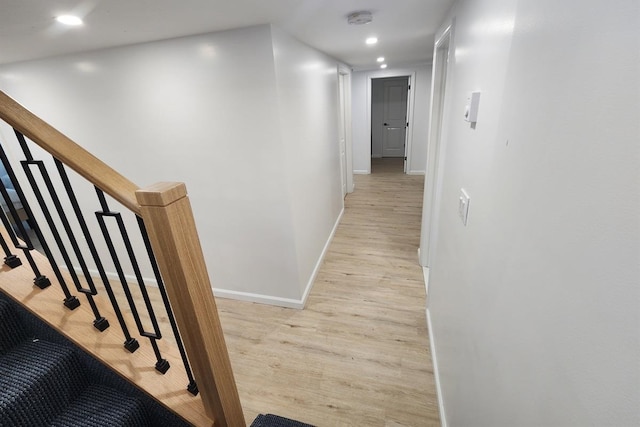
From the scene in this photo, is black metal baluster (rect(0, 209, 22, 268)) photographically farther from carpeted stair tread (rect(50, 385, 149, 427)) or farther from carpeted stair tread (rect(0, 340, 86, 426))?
carpeted stair tread (rect(50, 385, 149, 427))

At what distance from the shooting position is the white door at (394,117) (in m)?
7.18

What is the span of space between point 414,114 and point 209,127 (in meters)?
5.08

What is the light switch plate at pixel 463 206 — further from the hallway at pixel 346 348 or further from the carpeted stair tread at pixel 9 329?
the carpeted stair tread at pixel 9 329

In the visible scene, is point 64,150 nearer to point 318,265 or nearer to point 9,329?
point 9,329

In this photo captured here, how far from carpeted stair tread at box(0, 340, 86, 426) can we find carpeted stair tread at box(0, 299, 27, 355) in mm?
26

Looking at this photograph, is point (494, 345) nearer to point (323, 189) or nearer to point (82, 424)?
point (82, 424)

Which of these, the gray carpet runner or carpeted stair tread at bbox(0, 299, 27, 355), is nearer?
the gray carpet runner

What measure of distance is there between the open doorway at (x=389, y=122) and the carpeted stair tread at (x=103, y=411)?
6.48m

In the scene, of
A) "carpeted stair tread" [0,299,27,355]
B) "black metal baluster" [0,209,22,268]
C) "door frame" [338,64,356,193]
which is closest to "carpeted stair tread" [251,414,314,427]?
"carpeted stair tread" [0,299,27,355]

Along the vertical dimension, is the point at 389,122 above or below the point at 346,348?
above

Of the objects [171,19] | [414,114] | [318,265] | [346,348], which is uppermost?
[171,19]

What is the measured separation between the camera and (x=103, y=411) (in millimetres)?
990

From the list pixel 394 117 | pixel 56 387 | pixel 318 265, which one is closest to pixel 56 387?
pixel 56 387

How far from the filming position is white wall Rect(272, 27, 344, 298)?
2.09 metres
